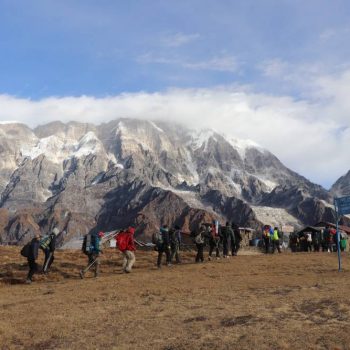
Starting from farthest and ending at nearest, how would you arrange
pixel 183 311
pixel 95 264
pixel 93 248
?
pixel 93 248 → pixel 95 264 → pixel 183 311

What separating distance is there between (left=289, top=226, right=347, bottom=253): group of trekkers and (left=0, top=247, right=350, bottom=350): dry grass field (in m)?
19.1

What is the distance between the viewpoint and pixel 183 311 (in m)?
12.1

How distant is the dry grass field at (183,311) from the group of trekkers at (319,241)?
1910cm

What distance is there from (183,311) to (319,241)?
3006 centimetres

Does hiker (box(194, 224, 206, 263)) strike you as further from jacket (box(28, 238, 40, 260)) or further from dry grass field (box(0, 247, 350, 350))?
jacket (box(28, 238, 40, 260))

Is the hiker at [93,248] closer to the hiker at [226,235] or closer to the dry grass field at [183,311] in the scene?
the dry grass field at [183,311]

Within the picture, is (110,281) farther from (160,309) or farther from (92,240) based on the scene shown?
(160,309)

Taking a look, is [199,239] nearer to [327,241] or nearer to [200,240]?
[200,240]

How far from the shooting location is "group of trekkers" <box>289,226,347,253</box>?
37.8 metres

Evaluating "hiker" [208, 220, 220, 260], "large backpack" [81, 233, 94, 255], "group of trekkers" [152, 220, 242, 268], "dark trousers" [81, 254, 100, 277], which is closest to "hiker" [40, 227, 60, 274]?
"large backpack" [81, 233, 94, 255]

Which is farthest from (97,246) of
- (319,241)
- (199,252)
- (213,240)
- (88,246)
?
(319,241)

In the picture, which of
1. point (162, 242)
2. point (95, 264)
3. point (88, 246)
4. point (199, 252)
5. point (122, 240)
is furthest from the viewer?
point (199, 252)

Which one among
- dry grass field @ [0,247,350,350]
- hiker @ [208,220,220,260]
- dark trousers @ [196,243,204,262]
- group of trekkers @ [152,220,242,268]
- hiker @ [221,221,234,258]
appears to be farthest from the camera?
hiker @ [221,221,234,258]

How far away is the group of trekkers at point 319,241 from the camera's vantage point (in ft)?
124
